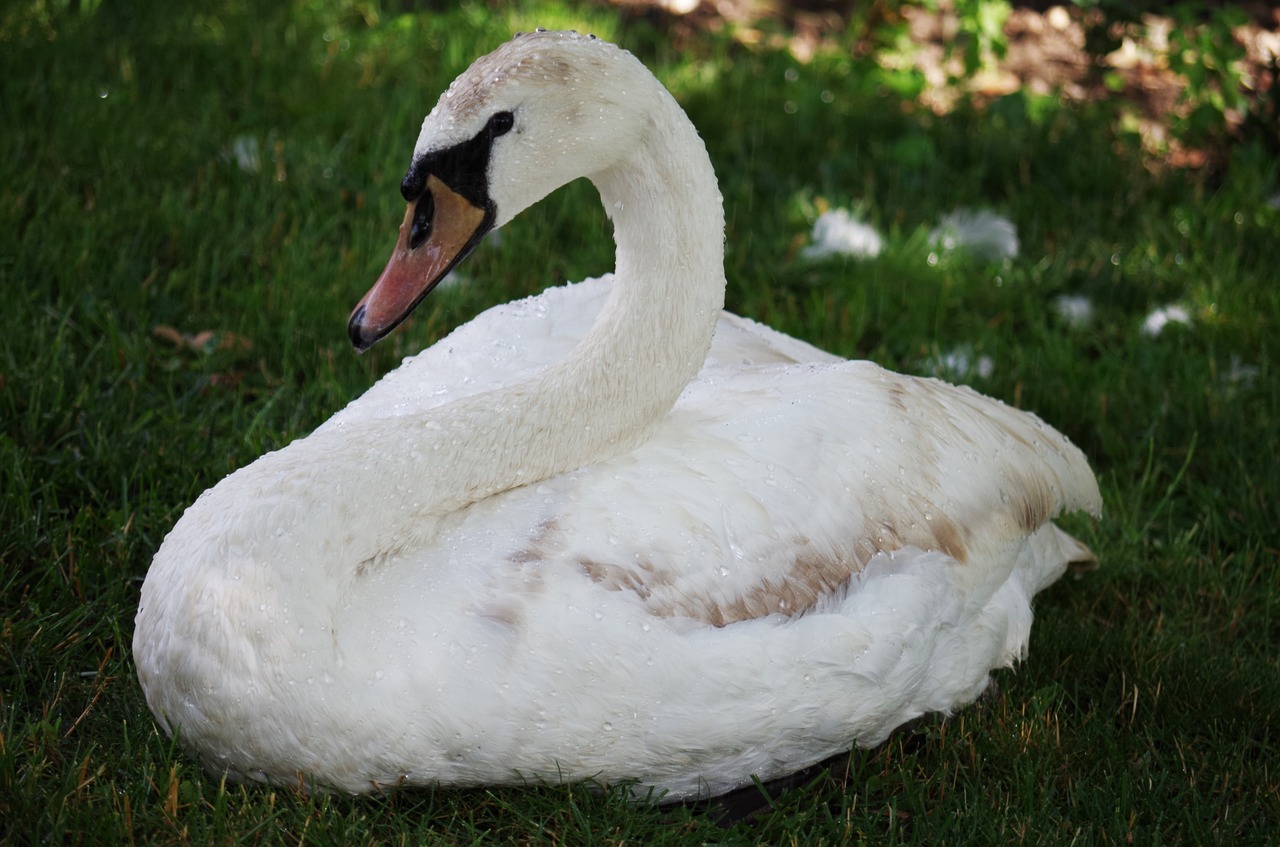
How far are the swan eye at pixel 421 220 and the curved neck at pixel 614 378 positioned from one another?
0.40 meters

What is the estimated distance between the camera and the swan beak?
2.72 m

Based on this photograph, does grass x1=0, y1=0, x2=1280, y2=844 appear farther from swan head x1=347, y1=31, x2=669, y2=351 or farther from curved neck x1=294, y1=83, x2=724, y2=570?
swan head x1=347, y1=31, x2=669, y2=351

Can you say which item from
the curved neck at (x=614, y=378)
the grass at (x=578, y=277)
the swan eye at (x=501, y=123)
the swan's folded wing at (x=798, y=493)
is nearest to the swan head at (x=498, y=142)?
the swan eye at (x=501, y=123)

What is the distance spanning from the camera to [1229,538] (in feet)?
13.6

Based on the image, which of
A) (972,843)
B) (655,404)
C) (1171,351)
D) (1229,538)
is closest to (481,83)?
(655,404)

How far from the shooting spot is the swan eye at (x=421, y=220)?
2.73 m

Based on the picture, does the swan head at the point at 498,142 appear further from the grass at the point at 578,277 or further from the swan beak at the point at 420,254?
the grass at the point at 578,277

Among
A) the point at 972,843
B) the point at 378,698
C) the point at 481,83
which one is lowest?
the point at 972,843

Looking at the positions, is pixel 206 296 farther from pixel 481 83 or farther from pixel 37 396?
pixel 481 83

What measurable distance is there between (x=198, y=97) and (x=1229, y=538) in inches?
163

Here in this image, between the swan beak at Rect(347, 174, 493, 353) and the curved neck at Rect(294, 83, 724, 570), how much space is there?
293mm

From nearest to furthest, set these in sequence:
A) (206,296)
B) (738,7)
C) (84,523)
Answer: (84,523)
(206,296)
(738,7)

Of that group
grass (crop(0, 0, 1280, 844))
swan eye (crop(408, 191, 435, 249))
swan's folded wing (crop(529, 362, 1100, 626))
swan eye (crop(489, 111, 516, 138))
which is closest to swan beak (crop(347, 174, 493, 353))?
swan eye (crop(408, 191, 435, 249))

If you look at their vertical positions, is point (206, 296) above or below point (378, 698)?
below
